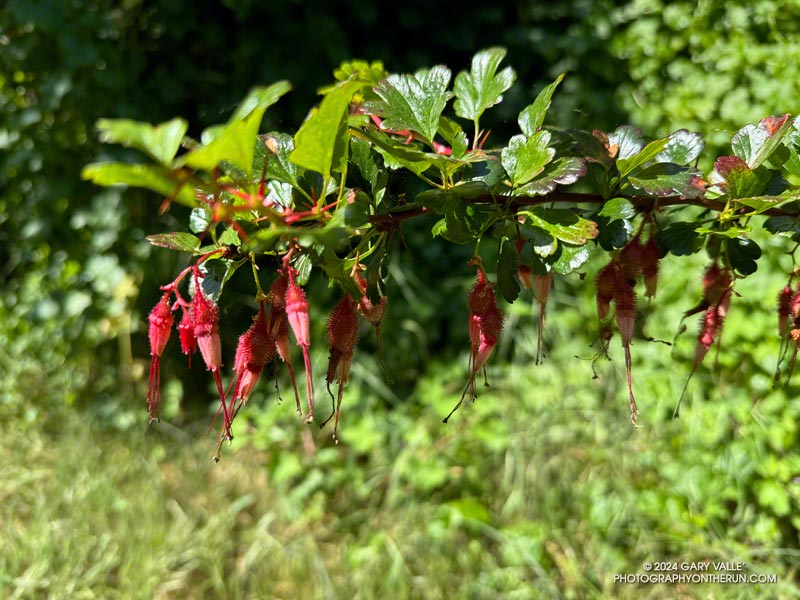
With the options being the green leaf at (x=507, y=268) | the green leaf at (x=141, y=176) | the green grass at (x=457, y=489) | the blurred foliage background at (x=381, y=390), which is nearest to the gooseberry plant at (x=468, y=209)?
the green leaf at (x=507, y=268)

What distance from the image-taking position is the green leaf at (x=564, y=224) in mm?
626

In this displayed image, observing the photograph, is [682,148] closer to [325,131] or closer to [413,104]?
[413,104]

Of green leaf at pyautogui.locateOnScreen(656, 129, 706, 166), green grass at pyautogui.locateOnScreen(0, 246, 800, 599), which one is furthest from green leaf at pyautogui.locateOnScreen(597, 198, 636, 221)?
green grass at pyautogui.locateOnScreen(0, 246, 800, 599)

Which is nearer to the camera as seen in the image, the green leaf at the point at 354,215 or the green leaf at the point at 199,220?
the green leaf at the point at 354,215

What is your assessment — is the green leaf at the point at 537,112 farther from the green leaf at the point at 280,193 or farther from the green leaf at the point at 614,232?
the green leaf at the point at 280,193

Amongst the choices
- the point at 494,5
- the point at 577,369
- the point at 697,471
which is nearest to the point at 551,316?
the point at 577,369

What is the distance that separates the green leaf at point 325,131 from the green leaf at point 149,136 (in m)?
0.10

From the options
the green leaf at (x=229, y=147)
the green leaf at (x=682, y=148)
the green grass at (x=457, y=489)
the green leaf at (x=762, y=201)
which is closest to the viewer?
the green leaf at (x=229, y=147)

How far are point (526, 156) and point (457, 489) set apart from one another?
5.42 ft

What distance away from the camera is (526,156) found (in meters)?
0.64

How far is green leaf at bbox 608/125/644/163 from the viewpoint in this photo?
716 mm

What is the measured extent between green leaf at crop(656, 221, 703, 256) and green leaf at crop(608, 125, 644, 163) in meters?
0.09

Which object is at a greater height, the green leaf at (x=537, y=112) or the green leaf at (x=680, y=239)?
the green leaf at (x=537, y=112)

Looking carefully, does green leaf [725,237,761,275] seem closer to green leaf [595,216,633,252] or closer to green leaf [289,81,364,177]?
green leaf [595,216,633,252]
